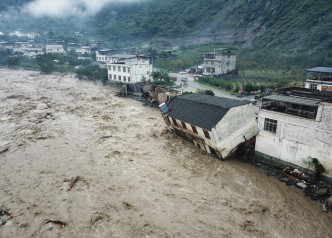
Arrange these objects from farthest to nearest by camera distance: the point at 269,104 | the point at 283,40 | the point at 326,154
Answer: the point at 283,40
the point at 269,104
the point at 326,154

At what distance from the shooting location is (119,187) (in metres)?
12.1

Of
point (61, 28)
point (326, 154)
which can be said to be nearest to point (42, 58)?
point (326, 154)

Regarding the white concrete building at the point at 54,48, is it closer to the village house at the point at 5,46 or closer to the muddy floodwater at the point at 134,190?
the village house at the point at 5,46

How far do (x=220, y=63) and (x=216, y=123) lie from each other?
31.3m

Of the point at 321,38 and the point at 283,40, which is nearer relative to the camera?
the point at 321,38

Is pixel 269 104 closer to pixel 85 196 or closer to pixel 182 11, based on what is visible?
pixel 85 196

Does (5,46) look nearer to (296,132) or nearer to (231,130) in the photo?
(231,130)

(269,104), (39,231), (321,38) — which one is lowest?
(39,231)

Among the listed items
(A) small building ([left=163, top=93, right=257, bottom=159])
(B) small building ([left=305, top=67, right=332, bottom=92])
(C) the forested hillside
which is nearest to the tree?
(C) the forested hillside

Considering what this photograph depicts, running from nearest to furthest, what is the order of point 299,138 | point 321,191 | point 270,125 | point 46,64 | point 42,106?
1. point 321,191
2. point 299,138
3. point 270,125
4. point 42,106
5. point 46,64

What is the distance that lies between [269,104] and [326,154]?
13.6 feet

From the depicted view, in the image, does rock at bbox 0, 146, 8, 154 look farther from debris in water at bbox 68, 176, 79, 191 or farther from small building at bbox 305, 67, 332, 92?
small building at bbox 305, 67, 332, 92

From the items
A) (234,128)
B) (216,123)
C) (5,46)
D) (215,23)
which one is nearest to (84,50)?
(5,46)

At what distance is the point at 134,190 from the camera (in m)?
11.8
